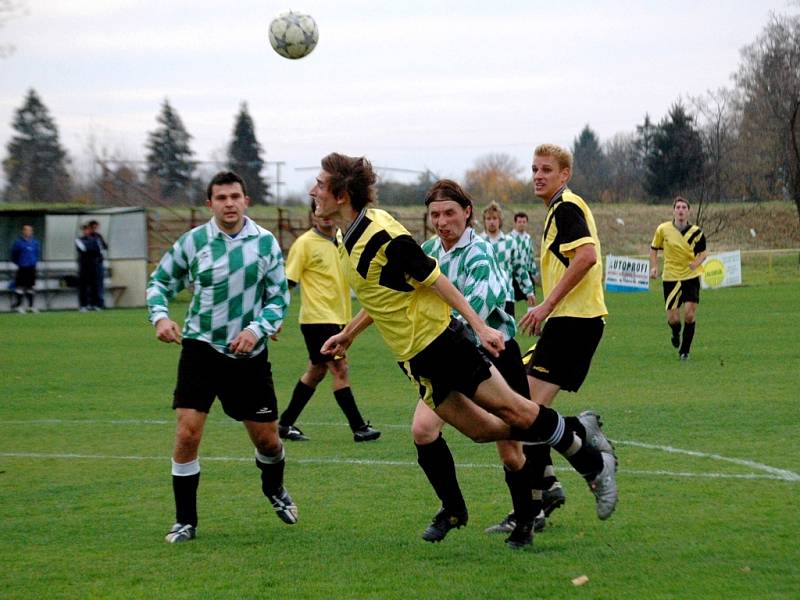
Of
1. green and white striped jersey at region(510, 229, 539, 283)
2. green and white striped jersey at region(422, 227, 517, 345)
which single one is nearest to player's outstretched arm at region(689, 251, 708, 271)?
green and white striped jersey at region(510, 229, 539, 283)

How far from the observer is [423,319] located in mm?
5809

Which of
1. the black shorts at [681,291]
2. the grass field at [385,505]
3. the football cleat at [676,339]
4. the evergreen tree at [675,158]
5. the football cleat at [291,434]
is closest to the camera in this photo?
the grass field at [385,505]

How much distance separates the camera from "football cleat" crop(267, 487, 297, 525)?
22.1 ft

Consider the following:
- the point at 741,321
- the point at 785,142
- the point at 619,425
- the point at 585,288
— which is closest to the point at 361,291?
the point at 585,288

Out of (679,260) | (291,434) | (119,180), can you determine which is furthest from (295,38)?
(119,180)

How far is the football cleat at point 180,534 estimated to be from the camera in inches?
251

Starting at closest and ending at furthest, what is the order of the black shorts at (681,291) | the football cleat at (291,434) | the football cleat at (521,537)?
the football cleat at (521,537)
the football cleat at (291,434)
the black shorts at (681,291)

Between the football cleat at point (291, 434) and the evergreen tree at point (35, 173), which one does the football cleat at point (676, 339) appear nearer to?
the football cleat at point (291, 434)

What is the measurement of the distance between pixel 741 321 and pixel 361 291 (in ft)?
58.5

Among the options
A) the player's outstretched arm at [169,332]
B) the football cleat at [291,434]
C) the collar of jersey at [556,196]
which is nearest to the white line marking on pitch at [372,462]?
the football cleat at [291,434]

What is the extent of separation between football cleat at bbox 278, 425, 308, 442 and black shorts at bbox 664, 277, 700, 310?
8.00 metres

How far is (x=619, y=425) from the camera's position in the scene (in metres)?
10.4

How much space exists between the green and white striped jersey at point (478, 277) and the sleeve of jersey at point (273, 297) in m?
0.89

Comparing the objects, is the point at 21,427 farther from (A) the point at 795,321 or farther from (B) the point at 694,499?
(A) the point at 795,321
